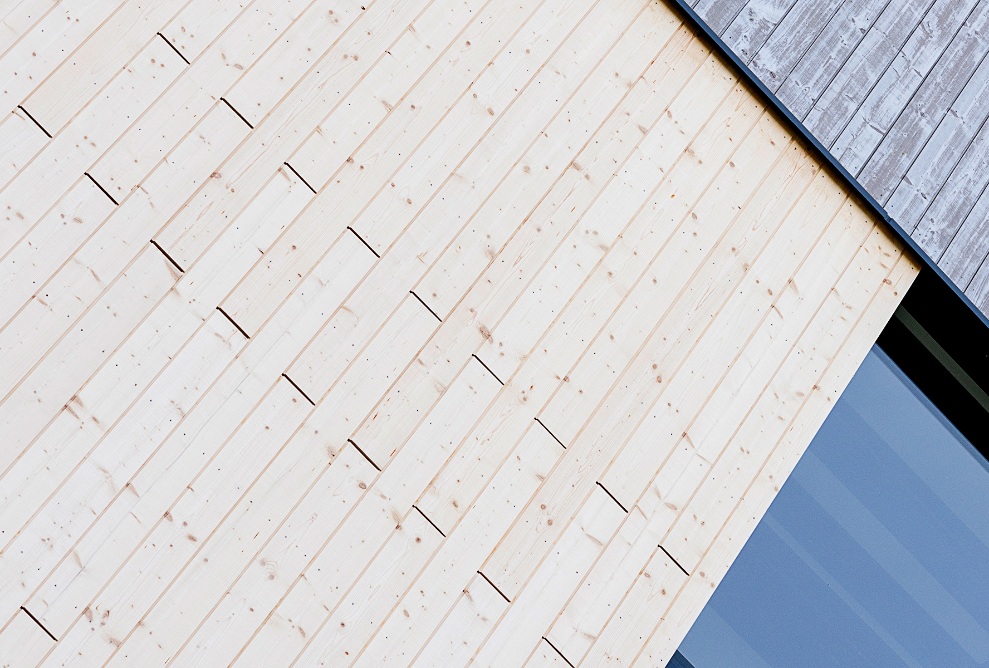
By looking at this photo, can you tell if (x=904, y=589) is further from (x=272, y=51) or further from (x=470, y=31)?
(x=272, y=51)

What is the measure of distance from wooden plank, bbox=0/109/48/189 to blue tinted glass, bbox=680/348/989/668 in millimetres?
2951

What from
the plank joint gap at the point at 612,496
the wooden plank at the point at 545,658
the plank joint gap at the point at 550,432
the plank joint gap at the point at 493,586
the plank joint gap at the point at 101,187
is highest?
the plank joint gap at the point at 550,432

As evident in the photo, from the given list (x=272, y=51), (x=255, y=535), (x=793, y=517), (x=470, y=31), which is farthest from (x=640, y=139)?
→ (x=255, y=535)

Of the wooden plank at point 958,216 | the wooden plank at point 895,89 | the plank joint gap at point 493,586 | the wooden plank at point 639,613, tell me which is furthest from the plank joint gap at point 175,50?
the wooden plank at point 958,216

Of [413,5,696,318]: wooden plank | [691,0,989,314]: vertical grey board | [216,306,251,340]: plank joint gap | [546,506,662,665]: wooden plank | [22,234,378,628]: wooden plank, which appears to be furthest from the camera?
[691,0,989,314]: vertical grey board

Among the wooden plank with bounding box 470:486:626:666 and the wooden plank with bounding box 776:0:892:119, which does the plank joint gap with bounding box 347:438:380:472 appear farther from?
the wooden plank with bounding box 776:0:892:119

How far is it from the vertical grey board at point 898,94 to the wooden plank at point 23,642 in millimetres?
3349

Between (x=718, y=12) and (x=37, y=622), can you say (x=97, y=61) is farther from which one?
(x=718, y=12)

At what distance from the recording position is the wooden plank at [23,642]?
279cm

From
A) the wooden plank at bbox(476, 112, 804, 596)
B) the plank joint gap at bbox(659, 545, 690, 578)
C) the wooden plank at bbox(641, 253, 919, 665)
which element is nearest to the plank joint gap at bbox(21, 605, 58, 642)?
the wooden plank at bbox(476, 112, 804, 596)

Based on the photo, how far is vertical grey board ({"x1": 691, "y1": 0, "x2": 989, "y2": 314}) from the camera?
13.9 feet

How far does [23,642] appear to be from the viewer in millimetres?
2805

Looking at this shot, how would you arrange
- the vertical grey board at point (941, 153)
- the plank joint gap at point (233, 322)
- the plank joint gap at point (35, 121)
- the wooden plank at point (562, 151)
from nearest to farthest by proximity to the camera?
the plank joint gap at point (35, 121) → the plank joint gap at point (233, 322) → the wooden plank at point (562, 151) → the vertical grey board at point (941, 153)

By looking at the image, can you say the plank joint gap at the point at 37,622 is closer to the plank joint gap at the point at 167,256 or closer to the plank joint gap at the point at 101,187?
the plank joint gap at the point at 167,256
